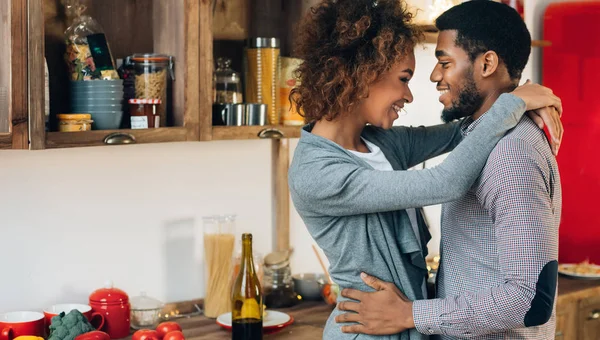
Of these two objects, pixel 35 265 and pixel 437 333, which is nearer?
pixel 437 333

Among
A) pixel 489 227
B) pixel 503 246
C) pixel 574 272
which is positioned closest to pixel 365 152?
pixel 489 227

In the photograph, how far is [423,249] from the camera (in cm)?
217

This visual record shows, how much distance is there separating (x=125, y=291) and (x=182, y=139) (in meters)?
0.64

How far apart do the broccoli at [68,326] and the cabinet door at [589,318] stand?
203 cm

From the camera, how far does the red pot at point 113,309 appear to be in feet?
8.29

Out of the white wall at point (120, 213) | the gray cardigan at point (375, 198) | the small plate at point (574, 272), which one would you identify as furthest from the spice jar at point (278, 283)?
the small plate at point (574, 272)

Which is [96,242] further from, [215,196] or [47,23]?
[47,23]

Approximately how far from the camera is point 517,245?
5.98 feet

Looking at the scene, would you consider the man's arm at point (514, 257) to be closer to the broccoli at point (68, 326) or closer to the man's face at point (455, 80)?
the man's face at point (455, 80)

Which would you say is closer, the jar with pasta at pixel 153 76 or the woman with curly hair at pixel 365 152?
the woman with curly hair at pixel 365 152

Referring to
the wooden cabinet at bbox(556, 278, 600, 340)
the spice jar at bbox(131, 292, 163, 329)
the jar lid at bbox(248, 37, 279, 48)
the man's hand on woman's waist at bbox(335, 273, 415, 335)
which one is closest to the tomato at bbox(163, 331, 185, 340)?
the spice jar at bbox(131, 292, 163, 329)

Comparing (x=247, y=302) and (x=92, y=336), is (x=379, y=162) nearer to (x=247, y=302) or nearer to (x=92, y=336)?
(x=247, y=302)

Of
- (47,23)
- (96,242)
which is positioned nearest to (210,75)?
(47,23)

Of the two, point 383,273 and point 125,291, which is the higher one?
point 383,273
